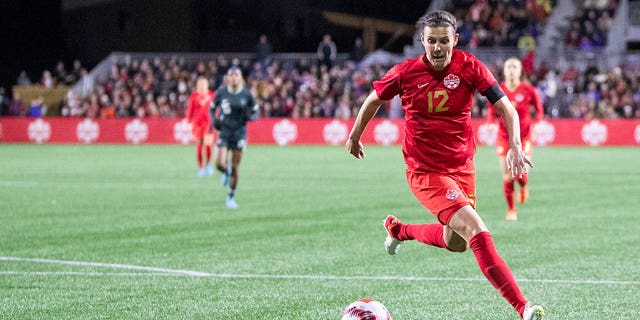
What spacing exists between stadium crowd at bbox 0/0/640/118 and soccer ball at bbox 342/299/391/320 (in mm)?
33973

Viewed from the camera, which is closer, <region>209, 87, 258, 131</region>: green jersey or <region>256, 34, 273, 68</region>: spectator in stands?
<region>209, 87, 258, 131</region>: green jersey

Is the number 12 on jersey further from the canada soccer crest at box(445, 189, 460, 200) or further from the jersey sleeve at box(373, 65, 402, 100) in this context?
the canada soccer crest at box(445, 189, 460, 200)

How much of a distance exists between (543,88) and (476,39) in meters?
5.78

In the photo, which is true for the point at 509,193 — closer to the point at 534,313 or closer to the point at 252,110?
the point at 252,110

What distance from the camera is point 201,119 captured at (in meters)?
25.8

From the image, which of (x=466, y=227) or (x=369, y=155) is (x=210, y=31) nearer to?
(x=369, y=155)

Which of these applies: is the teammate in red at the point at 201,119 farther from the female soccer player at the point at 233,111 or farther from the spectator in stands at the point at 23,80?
the spectator in stands at the point at 23,80

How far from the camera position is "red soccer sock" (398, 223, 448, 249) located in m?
8.07

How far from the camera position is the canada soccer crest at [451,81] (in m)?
7.27

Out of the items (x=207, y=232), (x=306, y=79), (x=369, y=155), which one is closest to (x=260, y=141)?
(x=306, y=79)

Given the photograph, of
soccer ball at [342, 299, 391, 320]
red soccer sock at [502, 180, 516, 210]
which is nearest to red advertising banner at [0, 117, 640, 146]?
red soccer sock at [502, 180, 516, 210]

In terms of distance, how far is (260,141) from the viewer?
40906 mm

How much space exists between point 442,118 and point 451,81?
1.05 feet

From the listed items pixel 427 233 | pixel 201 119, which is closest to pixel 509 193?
pixel 427 233
